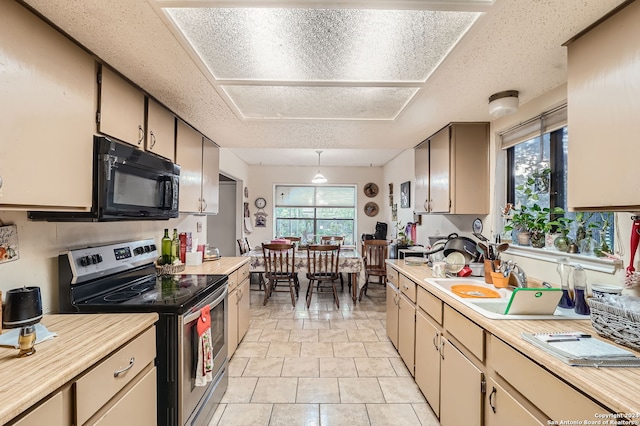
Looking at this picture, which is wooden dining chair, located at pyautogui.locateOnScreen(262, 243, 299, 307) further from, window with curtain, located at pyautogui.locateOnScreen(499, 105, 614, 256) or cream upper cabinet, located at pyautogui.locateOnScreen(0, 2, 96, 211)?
cream upper cabinet, located at pyautogui.locateOnScreen(0, 2, 96, 211)

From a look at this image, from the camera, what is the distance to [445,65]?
159 cm

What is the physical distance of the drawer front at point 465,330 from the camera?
1361 mm

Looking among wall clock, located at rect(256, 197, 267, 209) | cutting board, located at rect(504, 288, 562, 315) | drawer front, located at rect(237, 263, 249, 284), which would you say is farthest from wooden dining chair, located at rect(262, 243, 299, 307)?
cutting board, located at rect(504, 288, 562, 315)

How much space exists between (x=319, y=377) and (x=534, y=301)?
5.69ft

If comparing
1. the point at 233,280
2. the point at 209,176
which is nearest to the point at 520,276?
the point at 233,280

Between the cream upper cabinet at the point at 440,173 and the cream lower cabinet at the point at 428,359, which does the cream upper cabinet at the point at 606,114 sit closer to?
the cream lower cabinet at the point at 428,359

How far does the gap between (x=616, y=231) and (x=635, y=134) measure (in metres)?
0.65

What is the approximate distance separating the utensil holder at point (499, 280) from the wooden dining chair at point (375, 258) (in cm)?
257

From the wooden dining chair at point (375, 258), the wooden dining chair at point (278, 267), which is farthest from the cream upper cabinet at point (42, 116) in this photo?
the wooden dining chair at point (375, 258)

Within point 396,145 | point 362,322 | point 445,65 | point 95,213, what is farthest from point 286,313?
point 445,65

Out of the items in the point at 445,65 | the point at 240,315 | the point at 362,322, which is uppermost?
the point at 445,65

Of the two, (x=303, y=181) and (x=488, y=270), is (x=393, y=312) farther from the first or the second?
(x=303, y=181)

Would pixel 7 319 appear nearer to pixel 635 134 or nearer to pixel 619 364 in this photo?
pixel 619 364

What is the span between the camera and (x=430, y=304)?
1.94m
